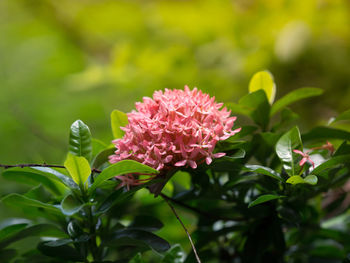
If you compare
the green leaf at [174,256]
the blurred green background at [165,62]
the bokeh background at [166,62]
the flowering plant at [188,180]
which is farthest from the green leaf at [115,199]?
the bokeh background at [166,62]

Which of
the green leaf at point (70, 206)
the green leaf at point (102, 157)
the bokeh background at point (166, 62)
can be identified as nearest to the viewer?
the green leaf at point (70, 206)

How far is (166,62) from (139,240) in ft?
2.93

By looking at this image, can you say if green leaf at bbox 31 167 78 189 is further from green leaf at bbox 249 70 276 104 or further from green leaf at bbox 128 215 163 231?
green leaf at bbox 249 70 276 104

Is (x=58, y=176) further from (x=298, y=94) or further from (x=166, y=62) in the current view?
(x=166, y=62)

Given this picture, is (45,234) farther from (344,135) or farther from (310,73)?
(310,73)

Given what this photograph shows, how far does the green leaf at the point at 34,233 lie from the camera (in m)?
0.48

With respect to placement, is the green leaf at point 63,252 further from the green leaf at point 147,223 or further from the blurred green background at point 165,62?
the blurred green background at point 165,62

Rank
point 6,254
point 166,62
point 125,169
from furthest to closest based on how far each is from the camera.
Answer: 1. point 166,62
2. point 6,254
3. point 125,169

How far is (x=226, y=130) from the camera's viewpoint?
45 cm

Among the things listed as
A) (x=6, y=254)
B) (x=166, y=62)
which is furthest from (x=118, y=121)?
(x=166, y=62)

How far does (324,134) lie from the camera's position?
54cm

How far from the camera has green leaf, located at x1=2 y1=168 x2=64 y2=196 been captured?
503 millimetres


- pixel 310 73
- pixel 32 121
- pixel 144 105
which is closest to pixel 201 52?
pixel 310 73

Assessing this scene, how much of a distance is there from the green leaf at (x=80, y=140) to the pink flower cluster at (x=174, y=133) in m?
0.05
